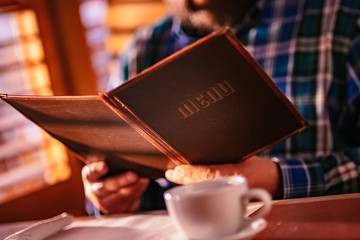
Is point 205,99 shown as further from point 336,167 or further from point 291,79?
point 291,79

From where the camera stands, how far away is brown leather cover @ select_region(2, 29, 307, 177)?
2.00 feet

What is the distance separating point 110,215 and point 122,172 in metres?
0.09

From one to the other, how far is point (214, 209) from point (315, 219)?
199mm

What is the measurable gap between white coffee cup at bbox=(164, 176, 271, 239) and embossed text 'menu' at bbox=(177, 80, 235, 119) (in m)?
0.15

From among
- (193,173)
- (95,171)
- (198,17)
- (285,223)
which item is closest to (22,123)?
(198,17)

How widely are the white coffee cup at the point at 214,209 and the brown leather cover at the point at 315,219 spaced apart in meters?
0.08

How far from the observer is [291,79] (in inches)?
45.5

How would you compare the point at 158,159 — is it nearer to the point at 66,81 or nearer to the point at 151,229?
the point at 151,229

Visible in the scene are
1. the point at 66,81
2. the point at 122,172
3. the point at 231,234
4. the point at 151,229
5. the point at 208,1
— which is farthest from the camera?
the point at 66,81

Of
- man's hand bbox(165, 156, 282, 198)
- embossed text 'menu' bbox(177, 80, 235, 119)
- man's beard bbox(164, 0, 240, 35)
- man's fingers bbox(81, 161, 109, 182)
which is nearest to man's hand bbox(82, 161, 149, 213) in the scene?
man's fingers bbox(81, 161, 109, 182)

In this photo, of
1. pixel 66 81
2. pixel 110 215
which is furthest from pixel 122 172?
pixel 66 81

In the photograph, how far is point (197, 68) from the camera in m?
0.61

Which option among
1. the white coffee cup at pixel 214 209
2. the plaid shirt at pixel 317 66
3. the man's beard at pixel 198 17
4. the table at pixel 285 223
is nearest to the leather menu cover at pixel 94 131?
the table at pixel 285 223

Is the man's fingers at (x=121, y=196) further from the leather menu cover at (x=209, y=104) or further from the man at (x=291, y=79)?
the leather menu cover at (x=209, y=104)
